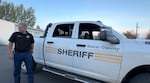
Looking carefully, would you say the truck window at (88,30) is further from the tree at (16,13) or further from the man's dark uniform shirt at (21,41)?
the tree at (16,13)

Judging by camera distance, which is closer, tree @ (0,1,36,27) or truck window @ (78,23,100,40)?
truck window @ (78,23,100,40)

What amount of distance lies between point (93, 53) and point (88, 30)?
1.22 metres

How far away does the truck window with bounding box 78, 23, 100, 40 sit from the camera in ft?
19.2

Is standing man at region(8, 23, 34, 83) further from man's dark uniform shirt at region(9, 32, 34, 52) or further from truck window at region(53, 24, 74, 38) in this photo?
truck window at region(53, 24, 74, 38)

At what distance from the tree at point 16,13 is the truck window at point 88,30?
2118 inches

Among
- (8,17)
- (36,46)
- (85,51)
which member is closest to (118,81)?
(85,51)

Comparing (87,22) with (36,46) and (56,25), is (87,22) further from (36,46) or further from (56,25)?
(36,46)

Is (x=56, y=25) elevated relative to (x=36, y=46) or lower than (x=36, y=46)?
elevated

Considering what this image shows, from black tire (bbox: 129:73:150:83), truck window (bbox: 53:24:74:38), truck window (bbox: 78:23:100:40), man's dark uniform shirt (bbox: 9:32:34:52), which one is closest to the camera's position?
black tire (bbox: 129:73:150:83)

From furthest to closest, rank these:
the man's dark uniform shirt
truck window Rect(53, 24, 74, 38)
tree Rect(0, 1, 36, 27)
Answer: tree Rect(0, 1, 36, 27) → truck window Rect(53, 24, 74, 38) → the man's dark uniform shirt

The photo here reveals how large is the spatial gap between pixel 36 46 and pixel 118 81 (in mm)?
3561

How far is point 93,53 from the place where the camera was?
5.09 m

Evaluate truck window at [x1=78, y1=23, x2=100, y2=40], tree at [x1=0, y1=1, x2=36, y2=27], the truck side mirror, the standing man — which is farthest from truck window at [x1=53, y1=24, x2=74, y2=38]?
tree at [x1=0, y1=1, x2=36, y2=27]

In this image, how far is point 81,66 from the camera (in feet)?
17.9
